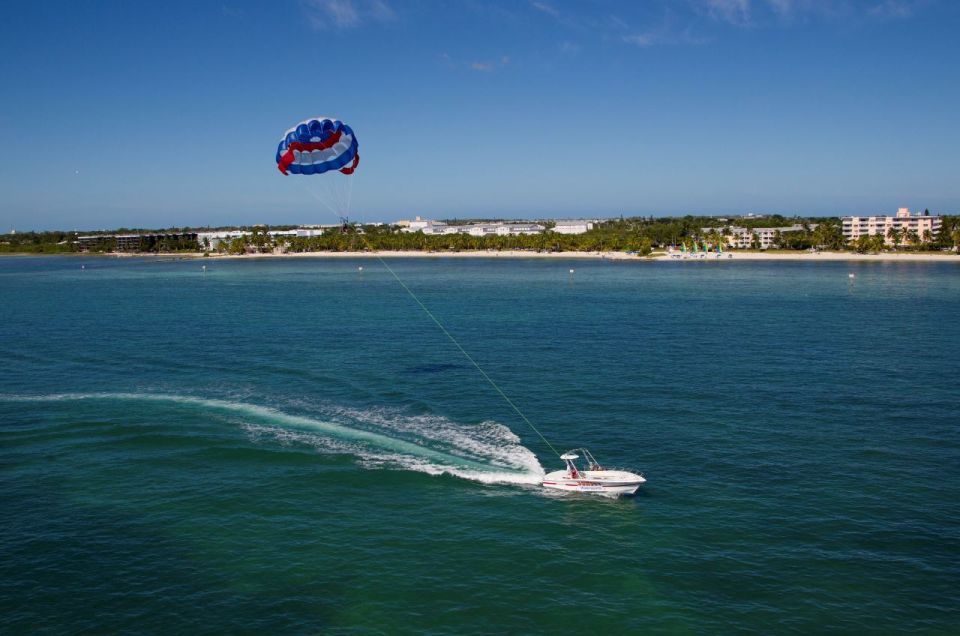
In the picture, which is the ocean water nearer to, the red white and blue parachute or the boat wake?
the boat wake

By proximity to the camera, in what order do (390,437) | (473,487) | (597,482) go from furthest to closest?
(390,437) → (473,487) → (597,482)

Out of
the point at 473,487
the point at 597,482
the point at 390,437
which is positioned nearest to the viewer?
the point at 597,482

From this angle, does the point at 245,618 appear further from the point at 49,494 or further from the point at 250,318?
the point at 250,318

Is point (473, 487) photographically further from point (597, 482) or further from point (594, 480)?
point (597, 482)

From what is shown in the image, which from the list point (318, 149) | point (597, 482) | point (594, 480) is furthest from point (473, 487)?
point (318, 149)

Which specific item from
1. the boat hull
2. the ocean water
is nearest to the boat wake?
the ocean water

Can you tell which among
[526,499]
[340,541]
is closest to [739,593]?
[526,499]

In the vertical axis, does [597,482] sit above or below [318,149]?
below
